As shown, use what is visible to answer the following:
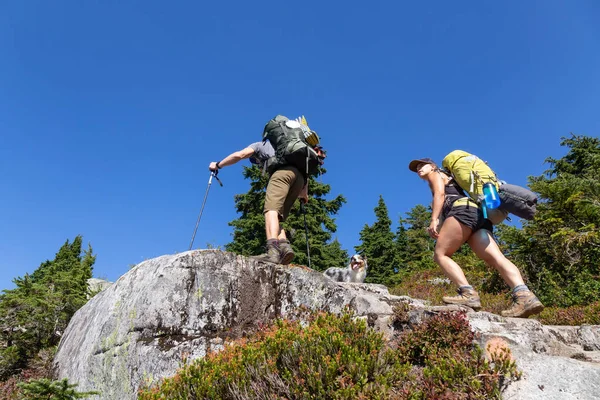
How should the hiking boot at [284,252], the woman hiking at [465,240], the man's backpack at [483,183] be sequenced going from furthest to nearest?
1. the hiking boot at [284,252]
2. the man's backpack at [483,183]
3. the woman hiking at [465,240]

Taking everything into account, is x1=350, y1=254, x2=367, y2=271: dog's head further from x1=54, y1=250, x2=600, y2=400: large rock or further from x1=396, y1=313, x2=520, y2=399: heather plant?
x1=396, y1=313, x2=520, y2=399: heather plant

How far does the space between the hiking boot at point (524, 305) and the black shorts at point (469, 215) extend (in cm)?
81

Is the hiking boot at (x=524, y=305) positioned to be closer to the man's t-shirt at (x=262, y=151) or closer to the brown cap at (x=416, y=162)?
the brown cap at (x=416, y=162)

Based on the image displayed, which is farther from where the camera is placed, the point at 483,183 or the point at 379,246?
the point at 379,246

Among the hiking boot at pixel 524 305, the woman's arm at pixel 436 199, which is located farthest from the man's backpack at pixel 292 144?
the hiking boot at pixel 524 305

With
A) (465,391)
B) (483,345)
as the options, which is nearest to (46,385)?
(465,391)

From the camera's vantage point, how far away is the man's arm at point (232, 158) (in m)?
5.30

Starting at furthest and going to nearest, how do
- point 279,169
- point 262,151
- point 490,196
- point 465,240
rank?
point 262,151 → point 279,169 → point 465,240 → point 490,196

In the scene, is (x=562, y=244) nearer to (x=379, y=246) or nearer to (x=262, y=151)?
(x=262, y=151)

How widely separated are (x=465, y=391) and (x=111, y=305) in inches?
154

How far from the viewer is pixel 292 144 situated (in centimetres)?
512

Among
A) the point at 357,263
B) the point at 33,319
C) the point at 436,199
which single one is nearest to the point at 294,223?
the point at 357,263

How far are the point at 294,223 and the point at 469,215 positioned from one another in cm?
1517

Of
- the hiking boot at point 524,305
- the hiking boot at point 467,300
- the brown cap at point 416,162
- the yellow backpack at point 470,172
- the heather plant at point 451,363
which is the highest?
the brown cap at point 416,162
